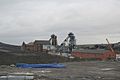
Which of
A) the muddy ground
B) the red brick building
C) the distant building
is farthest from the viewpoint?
the distant building

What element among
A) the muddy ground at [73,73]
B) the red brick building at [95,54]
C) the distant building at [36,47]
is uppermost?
the distant building at [36,47]

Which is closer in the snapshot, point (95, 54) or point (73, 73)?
point (73, 73)

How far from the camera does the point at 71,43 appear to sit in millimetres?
82812

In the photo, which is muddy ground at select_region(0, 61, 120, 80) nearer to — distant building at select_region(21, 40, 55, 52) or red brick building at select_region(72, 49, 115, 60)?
red brick building at select_region(72, 49, 115, 60)

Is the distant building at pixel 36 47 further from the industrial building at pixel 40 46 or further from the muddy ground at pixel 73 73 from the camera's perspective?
the muddy ground at pixel 73 73

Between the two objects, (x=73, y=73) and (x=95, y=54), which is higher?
(x=95, y=54)

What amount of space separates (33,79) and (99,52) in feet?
164

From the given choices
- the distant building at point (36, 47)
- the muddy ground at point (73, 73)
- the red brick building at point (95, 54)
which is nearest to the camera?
the muddy ground at point (73, 73)

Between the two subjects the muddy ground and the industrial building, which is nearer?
the muddy ground

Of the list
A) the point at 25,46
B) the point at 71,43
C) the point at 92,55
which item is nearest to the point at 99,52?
the point at 92,55

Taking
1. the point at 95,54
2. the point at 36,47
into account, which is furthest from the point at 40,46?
the point at 95,54

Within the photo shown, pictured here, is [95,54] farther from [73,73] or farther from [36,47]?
[73,73]

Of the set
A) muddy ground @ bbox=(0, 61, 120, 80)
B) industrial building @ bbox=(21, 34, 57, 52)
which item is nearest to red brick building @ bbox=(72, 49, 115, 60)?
industrial building @ bbox=(21, 34, 57, 52)

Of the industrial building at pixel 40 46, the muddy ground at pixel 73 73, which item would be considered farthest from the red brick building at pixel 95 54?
the muddy ground at pixel 73 73
